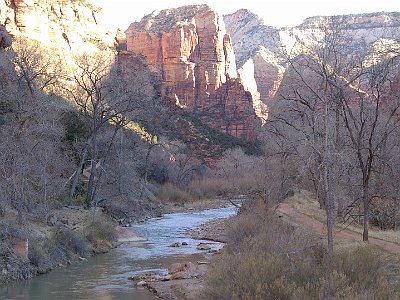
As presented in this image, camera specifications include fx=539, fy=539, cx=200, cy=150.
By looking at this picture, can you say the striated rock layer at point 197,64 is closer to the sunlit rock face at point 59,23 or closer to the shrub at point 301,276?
the sunlit rock face at point 59,23

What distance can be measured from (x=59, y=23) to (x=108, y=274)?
220ft

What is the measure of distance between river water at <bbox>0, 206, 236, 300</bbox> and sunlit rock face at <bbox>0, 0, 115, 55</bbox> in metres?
45.8

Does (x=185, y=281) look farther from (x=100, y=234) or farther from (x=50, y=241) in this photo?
(x=100, y=234)

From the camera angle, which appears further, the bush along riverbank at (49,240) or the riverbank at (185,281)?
the bush along riverbank at (49,240)

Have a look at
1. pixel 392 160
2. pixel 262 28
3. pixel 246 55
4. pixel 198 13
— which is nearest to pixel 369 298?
pixel 392 160

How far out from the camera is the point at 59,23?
7794cm

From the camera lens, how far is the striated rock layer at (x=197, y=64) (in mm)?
108562

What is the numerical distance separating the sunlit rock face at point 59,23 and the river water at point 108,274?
45.8 meters

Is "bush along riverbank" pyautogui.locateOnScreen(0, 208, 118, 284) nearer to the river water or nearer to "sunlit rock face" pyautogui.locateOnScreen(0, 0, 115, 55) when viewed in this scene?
the river water

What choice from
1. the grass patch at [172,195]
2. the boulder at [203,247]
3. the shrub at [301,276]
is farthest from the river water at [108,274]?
the grass patch at [172,195]

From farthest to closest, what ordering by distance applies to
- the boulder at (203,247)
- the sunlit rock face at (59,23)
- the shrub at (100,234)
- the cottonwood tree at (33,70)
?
1. the sunlit rock face at (59,23)
2. the cottonwood tree at (33,70)
3. the boulder at (203,247)
4. the shrub at (100,234)

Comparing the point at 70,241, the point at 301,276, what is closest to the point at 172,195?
the point at 70,241

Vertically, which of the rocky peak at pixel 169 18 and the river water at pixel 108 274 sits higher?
the rocky peak at pixel 169 18

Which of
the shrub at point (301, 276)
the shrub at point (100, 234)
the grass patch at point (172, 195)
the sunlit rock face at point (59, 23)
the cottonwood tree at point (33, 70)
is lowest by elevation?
the grass patch at point (172, 195)
